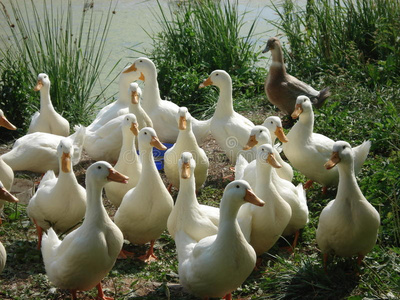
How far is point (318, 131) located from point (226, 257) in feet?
9.90

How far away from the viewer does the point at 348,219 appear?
151 inches

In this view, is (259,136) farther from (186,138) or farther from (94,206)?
(94,206)

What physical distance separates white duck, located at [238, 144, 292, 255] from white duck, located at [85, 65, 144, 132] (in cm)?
217

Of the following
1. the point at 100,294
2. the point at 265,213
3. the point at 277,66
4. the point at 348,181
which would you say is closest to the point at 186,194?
the point at 265,213

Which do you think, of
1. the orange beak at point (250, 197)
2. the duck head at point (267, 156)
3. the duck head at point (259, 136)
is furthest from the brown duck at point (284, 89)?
the orange beak at point (250, 197)

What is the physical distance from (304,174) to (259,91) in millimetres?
2579

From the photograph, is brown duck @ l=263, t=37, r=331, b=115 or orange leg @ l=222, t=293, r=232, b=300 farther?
brown duck @ l=263, t=37, r=331, b=115

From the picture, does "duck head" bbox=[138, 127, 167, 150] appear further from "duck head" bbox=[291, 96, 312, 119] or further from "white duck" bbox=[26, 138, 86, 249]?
"duck head" bbox=[291, 96, 312, 119]

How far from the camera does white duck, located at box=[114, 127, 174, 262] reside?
4.36 meters

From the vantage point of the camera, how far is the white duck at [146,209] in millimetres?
4355

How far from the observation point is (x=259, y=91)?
7.68 meters

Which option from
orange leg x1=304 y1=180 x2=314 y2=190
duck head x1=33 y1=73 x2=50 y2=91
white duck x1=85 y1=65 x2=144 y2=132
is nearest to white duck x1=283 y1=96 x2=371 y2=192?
orange leg x1=304 y1=180 x2=314 y2=190

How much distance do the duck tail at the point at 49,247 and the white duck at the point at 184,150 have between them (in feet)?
4.94

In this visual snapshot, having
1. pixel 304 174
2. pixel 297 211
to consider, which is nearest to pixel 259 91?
pixel 304 174
